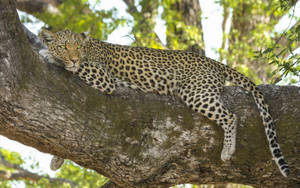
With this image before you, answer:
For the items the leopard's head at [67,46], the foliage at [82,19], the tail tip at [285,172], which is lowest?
the tail tip at [285,172]

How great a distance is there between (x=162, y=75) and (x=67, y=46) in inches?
58.0

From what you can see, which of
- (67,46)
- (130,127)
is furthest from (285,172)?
(67,46)

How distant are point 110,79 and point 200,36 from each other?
553 centimetres

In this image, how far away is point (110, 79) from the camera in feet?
20.6

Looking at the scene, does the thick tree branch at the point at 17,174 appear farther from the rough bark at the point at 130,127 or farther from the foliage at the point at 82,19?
the rough bark at the point at 130,127

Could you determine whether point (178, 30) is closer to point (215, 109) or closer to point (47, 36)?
point (47, 36)

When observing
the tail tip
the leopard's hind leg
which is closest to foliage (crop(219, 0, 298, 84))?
the leopard's hind leg

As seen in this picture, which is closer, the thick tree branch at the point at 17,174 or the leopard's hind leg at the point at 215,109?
the leopard's hind leg at the point at 215,109

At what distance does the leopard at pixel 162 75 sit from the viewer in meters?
6.08

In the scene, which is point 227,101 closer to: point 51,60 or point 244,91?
point 244,91

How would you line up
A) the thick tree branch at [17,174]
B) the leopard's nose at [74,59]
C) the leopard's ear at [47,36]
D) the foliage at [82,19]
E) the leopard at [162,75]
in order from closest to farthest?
the leopard at [162,75] < the leopard's nose at [74,59] < the leopard's ear at [47,36] < the foliage at [82,19] < the thick tree branch at [17,174]

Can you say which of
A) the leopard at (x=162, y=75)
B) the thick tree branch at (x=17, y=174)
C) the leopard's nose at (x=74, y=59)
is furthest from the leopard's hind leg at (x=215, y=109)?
the thick tree branch at (x=17, y=174)

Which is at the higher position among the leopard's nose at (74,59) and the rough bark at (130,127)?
the leopard's nose at (74,59)

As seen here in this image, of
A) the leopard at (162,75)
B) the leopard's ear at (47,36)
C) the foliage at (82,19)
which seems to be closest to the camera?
the leopard at (162,75)
